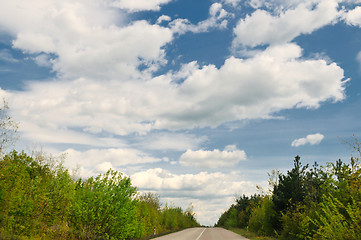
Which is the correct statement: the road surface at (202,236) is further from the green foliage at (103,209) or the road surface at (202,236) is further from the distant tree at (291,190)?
the green foliage at (103,209)

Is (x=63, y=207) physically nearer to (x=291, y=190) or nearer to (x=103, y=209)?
(x=103, y=209)

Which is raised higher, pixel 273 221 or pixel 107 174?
pixel 107 174

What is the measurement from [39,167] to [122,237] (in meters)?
28.8

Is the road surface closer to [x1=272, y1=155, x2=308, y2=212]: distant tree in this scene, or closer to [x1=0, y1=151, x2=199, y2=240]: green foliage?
[x1=272, y1=155, x2=308, y2=212]: distant tree

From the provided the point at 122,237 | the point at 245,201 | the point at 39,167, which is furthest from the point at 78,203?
the point at 245,201

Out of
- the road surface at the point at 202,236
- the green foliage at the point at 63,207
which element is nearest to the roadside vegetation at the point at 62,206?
the green foliage at the point at 63,207

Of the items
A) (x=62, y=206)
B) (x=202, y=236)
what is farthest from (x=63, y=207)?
(x=202, y=236)

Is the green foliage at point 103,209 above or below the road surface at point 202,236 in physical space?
above

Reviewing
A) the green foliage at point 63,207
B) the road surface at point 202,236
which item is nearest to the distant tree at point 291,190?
the road surface at point 202,236

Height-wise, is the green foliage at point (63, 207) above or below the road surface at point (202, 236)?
above

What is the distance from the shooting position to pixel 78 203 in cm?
1555

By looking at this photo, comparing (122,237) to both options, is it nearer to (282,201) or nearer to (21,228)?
(21,228)

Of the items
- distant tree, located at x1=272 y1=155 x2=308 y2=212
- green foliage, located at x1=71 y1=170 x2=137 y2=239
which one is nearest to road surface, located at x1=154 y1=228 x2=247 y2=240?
distant tree, located at x1=272 y1=155 x2=308 y2=212

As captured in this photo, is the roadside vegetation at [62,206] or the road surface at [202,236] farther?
the road surface at [202,236]
